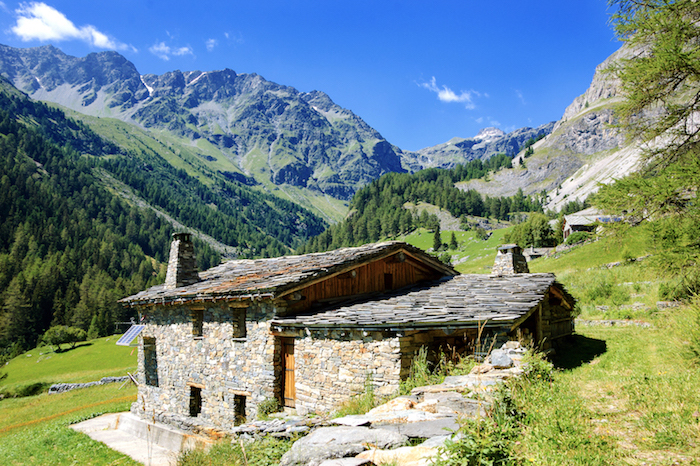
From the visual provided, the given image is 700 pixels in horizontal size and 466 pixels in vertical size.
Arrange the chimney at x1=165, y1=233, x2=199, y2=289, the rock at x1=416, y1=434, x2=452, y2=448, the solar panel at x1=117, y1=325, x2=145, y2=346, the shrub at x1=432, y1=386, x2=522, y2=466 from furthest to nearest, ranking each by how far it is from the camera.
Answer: the solar panel at x1=117, y1=325, x2=145, y2=346 → the chimney at x1=165, y1=233, x2=199, y2=289 → the rock at x1=416, y1=434, x2=452, y2=448 → the shrub at x1=432, y1=386, x2=522, y2=466

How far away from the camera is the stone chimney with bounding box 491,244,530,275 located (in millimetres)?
18203

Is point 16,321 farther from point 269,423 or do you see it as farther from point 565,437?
point 565,437

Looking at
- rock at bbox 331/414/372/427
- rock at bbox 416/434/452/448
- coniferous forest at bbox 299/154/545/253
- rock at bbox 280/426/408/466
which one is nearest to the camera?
rock at bbox 416/434/452/448

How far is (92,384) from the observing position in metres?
38.8

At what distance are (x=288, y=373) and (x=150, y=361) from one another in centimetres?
987

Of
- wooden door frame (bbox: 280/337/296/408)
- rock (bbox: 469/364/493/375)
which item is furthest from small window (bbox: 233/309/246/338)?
rock (bbox: 469/364/493/375)

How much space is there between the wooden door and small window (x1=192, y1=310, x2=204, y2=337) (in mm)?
4921

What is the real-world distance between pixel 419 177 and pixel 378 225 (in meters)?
46.6

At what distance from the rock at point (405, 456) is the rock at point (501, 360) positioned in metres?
3.46

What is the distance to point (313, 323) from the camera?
11617 mm

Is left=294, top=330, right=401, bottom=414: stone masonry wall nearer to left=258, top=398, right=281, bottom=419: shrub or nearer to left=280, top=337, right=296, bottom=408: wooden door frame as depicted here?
left=280, top=337, right=296, bottom=408: wooden door frame

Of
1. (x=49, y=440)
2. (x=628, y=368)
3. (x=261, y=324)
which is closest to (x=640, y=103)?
(x=628, y=368)

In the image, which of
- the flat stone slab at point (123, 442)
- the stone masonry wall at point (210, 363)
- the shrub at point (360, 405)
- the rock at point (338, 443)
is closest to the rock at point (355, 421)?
the rock at point (338, 443)

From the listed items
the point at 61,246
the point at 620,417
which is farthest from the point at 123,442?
the point at 61,246
